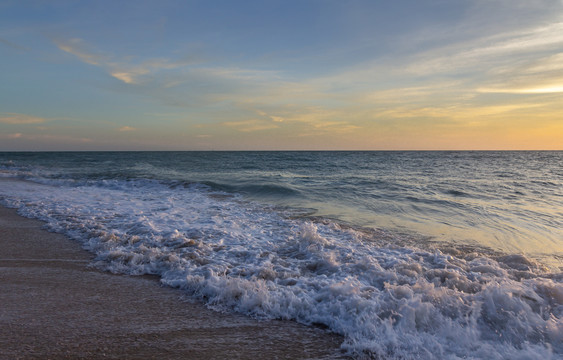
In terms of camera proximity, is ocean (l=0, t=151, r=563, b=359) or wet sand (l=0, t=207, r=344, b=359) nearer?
wet sand (l=0, t=207, r=344, b=359)

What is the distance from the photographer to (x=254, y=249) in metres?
5.63

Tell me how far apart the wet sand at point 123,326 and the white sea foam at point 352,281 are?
27cm

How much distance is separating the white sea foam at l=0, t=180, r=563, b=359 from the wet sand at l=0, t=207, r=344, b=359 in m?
0.27

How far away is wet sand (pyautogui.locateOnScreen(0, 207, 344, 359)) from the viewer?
2.73m

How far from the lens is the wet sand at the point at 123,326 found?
2.73 meters

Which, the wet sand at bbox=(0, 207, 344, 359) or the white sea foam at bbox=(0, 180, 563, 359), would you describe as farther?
the white sea foam at bbox=(0, 180, 563, 359)

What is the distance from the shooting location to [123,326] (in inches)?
122

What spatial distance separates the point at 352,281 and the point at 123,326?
2.65m

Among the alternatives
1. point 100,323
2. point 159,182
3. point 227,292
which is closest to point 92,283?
point 100,323

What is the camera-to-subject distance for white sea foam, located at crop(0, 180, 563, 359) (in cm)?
296

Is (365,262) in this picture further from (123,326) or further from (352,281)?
(123,326)

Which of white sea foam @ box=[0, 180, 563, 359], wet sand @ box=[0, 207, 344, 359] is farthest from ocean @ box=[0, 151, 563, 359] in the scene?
wet sand @ box=[0, 207, 344, 359]

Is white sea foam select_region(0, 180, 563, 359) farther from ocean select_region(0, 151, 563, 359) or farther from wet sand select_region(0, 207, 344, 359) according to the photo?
wet sand select_region(0, 207, 344, 359)

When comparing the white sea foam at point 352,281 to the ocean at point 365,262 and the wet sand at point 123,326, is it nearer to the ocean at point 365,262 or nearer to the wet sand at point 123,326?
the ocean at point 365,262
